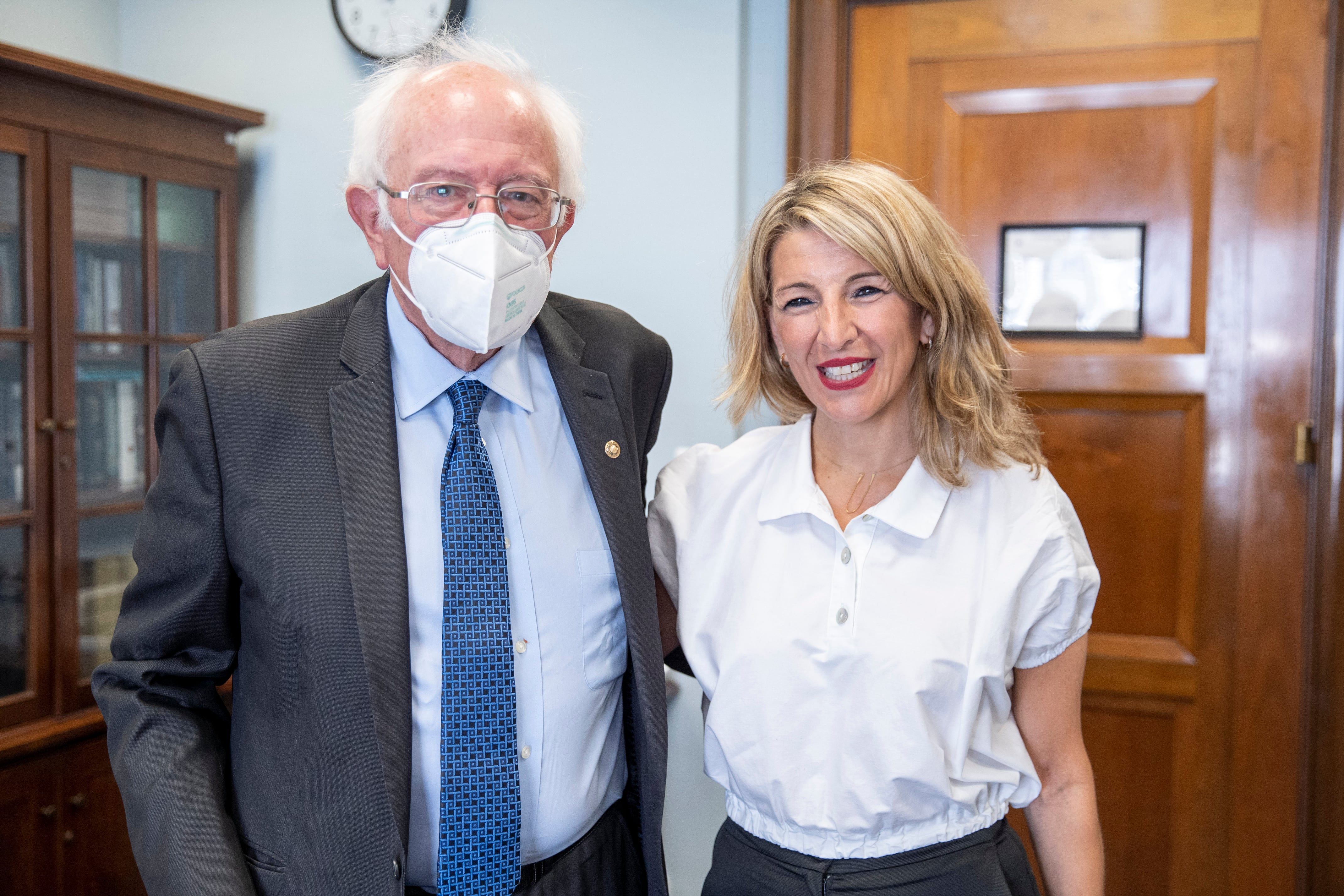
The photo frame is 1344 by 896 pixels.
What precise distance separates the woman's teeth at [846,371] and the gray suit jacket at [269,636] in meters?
0.53

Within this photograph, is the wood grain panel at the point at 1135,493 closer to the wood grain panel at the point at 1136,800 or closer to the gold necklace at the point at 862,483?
the wood grain panel at the point at 1136,800

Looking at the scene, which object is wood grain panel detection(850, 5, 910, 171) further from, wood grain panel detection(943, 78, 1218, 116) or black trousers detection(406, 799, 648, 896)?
black trousers detection(406, 799, 648, 896)

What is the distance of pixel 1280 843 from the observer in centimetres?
214

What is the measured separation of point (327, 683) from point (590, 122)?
1.61m

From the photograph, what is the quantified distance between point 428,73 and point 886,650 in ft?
2.88

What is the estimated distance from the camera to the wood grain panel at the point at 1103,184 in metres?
2.13

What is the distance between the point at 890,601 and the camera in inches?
48.8

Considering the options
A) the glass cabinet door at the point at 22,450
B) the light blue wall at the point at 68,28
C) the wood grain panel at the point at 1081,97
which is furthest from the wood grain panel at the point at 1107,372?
the light blue wall at the point at 68,28

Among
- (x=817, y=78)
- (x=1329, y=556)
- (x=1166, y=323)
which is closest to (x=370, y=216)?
(x=817, y=78)

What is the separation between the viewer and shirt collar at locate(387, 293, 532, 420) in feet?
4.00

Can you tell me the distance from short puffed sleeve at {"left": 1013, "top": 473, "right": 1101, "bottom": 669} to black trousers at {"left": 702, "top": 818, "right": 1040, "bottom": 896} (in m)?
0.23

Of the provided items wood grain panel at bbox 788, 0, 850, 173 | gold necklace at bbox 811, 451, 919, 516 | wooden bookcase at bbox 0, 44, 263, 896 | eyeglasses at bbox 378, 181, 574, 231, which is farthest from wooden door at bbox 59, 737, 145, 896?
wood grain panel at bbox 788, 0, 850, 173

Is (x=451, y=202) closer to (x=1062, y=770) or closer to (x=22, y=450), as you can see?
(x=1062, y=770)

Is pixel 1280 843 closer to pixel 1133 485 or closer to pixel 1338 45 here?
pixel 1133 485
